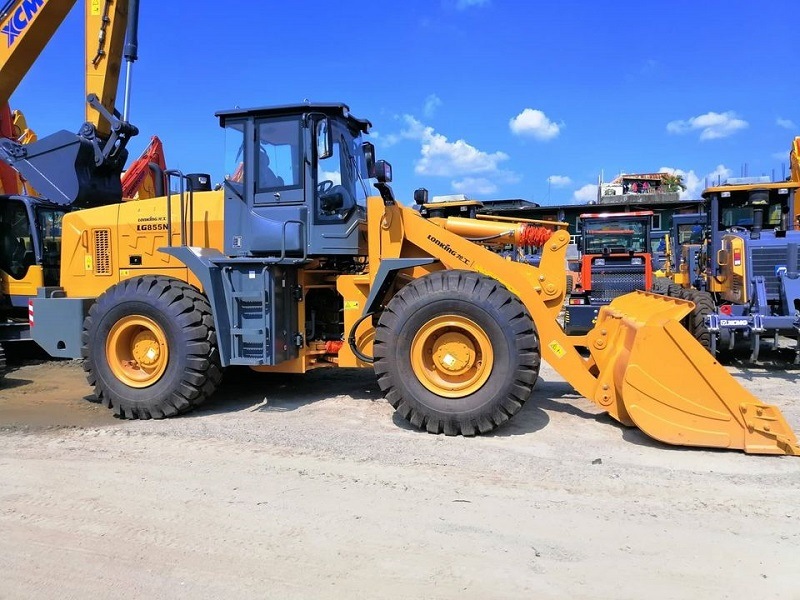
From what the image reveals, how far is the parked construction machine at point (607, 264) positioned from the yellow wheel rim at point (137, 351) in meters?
7.60

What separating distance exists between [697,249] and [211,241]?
9.40 metres

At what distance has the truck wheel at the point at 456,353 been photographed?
5012 mm

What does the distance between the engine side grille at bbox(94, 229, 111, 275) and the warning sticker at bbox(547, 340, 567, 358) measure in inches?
196

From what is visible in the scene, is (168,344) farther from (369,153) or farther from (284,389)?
(369,153)

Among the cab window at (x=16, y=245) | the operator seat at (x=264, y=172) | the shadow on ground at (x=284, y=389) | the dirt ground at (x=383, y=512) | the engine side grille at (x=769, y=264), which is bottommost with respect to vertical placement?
the dirt ground at (x=383, y=512)

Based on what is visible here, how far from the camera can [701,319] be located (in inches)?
349

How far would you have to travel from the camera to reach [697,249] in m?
11.5

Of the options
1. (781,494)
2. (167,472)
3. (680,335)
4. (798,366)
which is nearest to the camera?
(781,494)

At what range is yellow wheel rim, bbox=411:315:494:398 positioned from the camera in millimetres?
5176

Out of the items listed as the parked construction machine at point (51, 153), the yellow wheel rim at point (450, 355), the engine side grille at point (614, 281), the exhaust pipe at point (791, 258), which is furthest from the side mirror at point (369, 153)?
the engine side grille at point (614, 281)

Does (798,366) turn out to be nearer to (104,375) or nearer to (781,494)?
(781,494)

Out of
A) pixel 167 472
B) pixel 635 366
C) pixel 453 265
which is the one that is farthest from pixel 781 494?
pixel 167 472

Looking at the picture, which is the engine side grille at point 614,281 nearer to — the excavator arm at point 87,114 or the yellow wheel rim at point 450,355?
the yellow wheel rim at point 450,355

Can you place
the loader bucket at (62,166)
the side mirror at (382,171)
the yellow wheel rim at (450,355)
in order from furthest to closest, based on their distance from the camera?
the loader bucket at (62,166) < the side mirror at (382,171) < the yellow wheel rim at (450,355)
